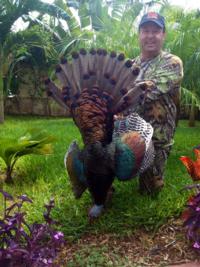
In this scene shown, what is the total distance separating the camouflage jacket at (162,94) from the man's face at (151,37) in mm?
75

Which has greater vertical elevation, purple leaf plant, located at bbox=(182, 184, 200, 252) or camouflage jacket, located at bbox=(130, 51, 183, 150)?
camouflage jacket, located at bbox=(130, 51, 183, 150)

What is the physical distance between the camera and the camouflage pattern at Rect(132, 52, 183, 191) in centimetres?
A: 279

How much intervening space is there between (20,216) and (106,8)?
7337 millimetres

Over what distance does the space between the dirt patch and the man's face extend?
52.7 inches

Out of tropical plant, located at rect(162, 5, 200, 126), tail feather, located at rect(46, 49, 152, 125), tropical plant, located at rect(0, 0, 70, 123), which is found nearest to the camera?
tail feather, located at rect(46, 49, 152, 125)

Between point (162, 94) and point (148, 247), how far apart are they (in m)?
1.15

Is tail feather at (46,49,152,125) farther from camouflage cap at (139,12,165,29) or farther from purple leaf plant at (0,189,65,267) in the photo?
purple leaf plant at (0,189,65,267)

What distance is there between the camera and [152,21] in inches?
109

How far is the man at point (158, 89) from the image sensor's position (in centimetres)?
279

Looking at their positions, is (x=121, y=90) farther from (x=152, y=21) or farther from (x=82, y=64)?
(x=152, y=21)

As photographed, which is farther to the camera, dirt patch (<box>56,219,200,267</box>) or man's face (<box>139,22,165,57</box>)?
man's face (<box>139,22,165,57</box>)

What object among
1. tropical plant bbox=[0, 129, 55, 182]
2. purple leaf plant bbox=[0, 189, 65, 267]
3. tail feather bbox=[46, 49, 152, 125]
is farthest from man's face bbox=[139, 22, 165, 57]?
tropical plant bbox=[0, 129, 55, 182]

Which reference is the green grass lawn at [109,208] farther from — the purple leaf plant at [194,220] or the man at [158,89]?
the purple leaf plant at [194,220]

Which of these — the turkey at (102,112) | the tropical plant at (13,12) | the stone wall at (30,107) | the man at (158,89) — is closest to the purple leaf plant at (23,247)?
the turkey at (102,112)
